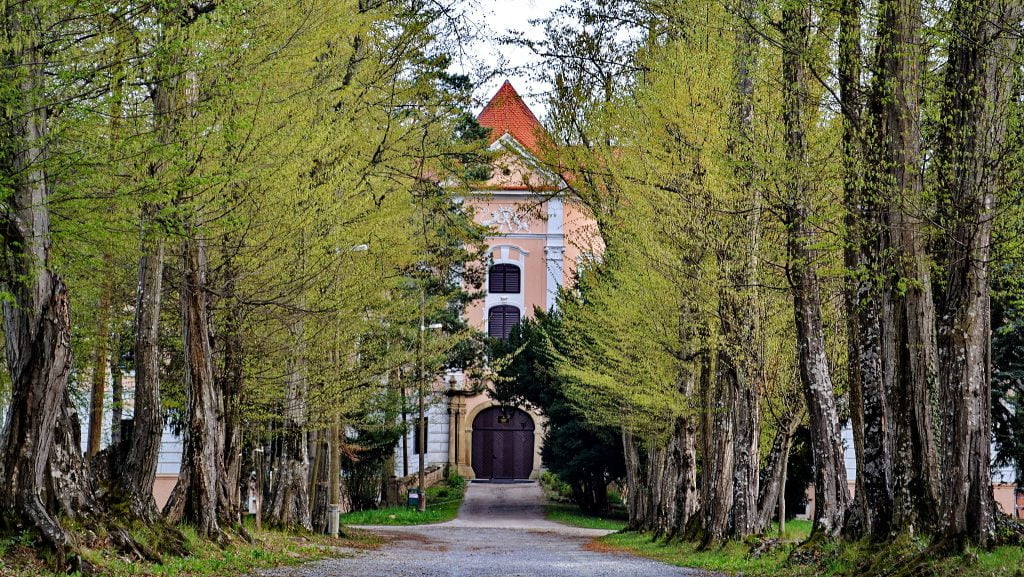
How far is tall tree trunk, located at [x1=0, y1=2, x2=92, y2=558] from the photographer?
8516 millimetres

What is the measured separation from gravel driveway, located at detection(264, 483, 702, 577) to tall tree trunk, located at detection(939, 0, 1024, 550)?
14.4ft

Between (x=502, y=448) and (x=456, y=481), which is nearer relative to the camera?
(x=456, y=481)

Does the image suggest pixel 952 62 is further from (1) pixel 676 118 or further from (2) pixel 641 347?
(2) pixel 641 347

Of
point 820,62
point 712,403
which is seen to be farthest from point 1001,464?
point 820,62

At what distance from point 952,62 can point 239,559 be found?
9249mm

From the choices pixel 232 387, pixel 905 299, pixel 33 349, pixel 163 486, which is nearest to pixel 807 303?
pixel 905 299

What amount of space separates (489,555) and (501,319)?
3545 cm

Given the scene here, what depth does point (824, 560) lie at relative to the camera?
12.4 metres

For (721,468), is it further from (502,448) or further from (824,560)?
(502,448)

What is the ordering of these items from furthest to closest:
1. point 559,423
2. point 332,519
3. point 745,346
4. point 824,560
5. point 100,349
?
point 559,423, point 332,519, point 100,349, point 745,346, point 824,560

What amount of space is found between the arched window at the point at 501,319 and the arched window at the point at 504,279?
0.78m

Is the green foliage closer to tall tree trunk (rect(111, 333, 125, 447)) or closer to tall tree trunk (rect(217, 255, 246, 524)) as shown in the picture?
tall tree trunk (rect(111, 333, 125, 447))

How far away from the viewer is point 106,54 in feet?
28.1

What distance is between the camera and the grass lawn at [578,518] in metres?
34.6
